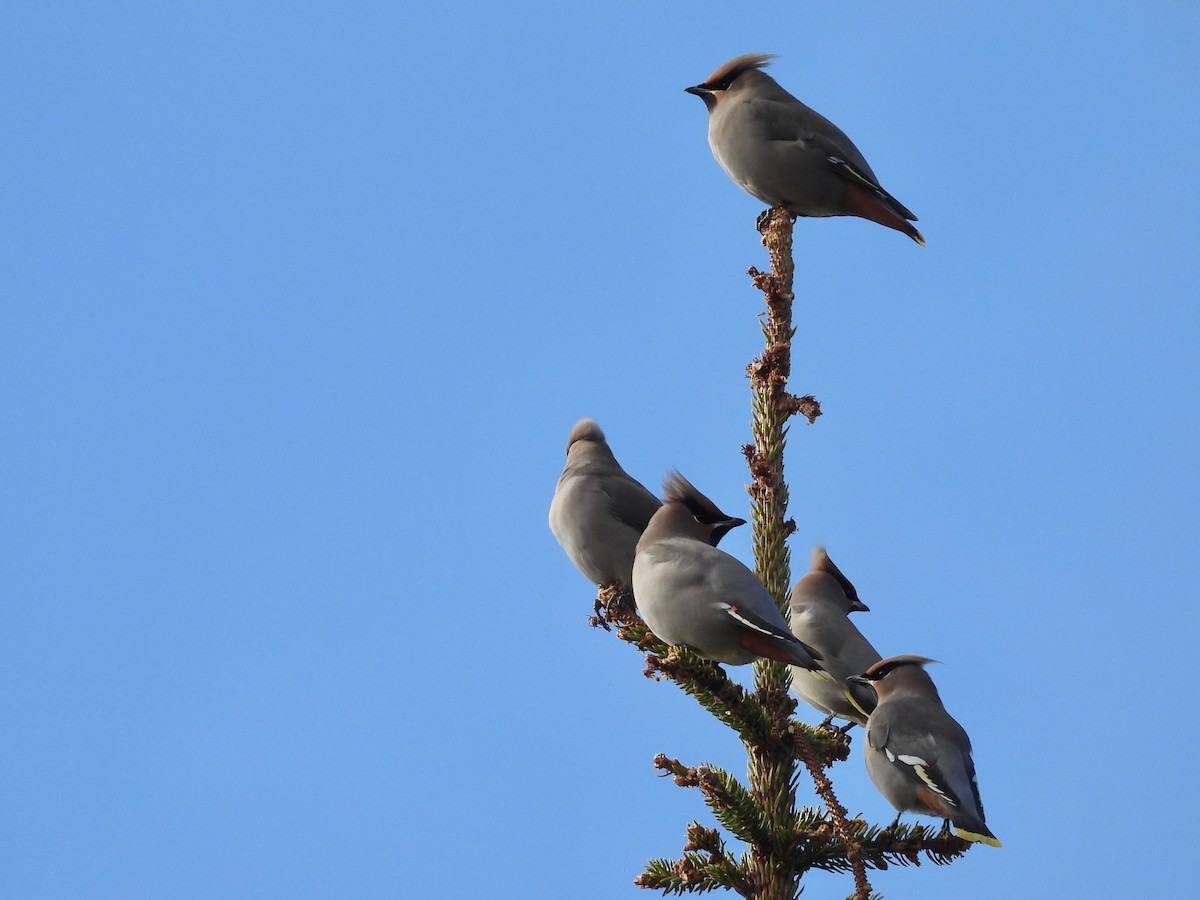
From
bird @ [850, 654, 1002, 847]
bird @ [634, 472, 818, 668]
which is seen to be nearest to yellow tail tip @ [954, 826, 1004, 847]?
bird @ [850, 654, 1002, 847]

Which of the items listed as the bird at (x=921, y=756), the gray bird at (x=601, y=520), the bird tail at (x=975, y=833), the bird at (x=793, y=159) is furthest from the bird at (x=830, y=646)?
the bird at (x=793, y=159)

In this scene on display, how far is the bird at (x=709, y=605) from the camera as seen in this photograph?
347cm

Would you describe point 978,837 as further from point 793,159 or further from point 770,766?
point 793,159

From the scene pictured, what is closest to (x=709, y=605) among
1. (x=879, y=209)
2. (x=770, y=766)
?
(x=770, y=766)

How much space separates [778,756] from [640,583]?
2.08 feet

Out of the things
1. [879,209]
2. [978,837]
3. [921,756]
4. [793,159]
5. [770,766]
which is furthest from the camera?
[879,209]

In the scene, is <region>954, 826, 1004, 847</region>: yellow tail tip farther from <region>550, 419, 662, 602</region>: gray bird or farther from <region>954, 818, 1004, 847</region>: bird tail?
<region>550, 419, 662, 602</region>: gray bird

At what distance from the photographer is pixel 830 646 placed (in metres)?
4.69

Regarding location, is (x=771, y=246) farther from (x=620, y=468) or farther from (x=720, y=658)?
(x=720, y=658)

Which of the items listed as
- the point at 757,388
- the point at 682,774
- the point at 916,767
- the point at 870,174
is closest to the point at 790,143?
the point at 870,174

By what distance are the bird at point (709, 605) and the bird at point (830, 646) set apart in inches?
38.8

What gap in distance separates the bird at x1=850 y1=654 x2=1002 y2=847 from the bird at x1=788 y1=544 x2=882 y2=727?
1.32 ft

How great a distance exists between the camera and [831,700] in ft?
15.5

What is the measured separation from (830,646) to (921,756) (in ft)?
2.70
